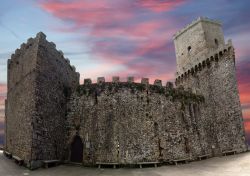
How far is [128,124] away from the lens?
21.3 m

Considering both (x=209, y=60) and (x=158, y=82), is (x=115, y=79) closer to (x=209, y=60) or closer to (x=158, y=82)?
(x=158, y=82)

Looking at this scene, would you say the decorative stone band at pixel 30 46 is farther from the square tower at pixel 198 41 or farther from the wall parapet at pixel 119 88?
the square tower at pixel 198 41

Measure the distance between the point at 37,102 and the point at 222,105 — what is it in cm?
1972

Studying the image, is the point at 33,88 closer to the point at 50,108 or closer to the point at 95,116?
the point at 50,108

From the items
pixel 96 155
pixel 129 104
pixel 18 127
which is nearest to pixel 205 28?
pixel 129 104

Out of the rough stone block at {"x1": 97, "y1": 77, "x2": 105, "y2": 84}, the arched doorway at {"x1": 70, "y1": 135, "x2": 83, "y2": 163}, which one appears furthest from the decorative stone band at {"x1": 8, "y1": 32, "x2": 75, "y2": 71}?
the arched doorway at {"x1": 70, "y1": 135, "x2": 83, "y2": 163}

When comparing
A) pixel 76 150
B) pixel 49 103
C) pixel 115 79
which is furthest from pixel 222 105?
pixel 49 103

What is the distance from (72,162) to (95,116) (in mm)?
4164

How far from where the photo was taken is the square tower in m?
31.1

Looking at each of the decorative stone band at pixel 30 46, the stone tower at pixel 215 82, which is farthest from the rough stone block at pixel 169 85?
the decorative stone band at pixel 30 46

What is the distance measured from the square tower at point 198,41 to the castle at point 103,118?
3.81 meters

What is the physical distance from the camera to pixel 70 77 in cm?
2505

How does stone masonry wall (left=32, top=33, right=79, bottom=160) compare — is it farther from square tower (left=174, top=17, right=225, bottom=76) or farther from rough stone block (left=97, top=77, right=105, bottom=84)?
square tower (left=174, top=17, right=225, bottom=76)

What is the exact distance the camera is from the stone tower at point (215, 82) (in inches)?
1058
